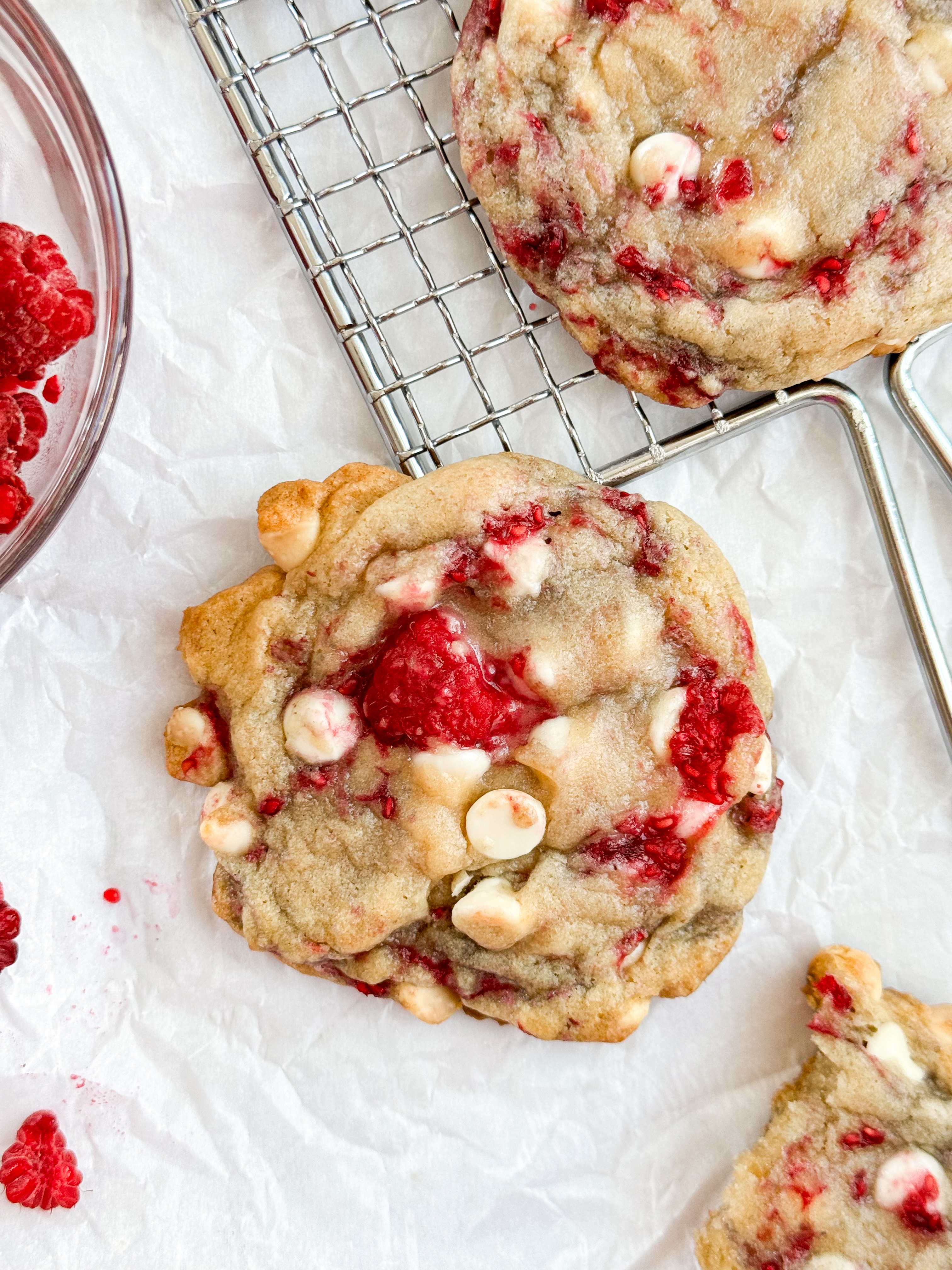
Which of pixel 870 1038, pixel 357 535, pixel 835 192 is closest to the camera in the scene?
pixel 835 192

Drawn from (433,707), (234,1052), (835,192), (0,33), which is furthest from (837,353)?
(234,1052)

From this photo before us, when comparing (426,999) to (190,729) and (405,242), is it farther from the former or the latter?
(405,242)

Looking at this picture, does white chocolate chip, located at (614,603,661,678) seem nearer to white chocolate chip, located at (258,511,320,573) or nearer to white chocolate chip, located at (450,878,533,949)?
white chocolate chip, located at (450,878,533,949)

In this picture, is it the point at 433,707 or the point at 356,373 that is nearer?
the point at 433,707

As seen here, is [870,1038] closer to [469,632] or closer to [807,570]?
[807,570]

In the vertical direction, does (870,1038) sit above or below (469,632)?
below

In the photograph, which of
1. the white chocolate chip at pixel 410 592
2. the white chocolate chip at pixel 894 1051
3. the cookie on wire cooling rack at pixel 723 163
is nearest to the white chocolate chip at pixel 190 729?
the white chocolate chip at pixel 410 592

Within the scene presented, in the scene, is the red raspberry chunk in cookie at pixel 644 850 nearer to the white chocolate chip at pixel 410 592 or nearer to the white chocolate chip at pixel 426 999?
the white chocolate chip at pixel 426 999
